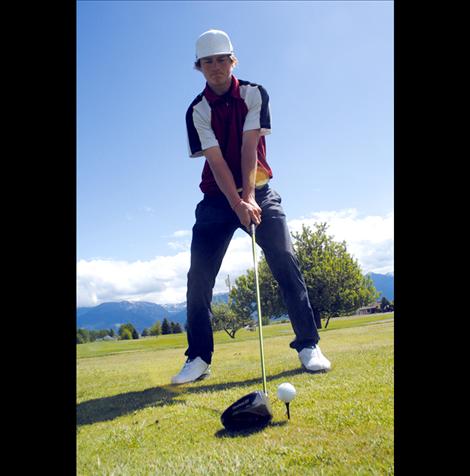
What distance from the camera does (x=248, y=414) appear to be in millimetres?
2844

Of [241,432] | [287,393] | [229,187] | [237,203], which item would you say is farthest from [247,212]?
[241,432]

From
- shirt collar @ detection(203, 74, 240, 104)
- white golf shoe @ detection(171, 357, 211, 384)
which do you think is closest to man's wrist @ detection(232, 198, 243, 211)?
shirt collar @ detection(203, 74, 240, 104)

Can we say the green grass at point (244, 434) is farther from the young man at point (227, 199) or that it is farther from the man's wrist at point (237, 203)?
the man's wrist at point (237, 203)

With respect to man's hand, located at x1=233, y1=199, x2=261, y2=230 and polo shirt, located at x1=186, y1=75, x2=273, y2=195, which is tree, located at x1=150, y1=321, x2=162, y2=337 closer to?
polo shirt, located at x1=186, y1=75, x2=273, y2=195

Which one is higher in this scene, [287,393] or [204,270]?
[204,270]

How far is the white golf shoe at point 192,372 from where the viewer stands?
15.9ft

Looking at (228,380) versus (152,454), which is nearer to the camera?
(152,454)

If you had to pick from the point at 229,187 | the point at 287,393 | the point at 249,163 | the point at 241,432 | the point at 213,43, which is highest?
the point at 213,43

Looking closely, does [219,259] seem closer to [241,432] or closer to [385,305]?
[241,432]

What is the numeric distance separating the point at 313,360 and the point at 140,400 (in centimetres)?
193
